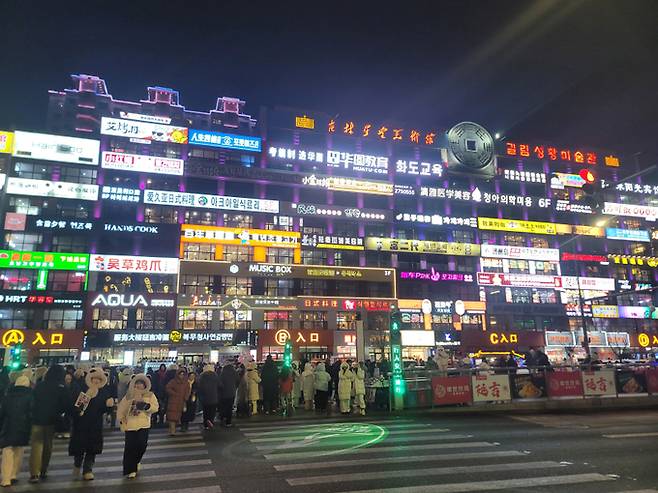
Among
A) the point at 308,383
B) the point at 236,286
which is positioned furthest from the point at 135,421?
the point at 236,286

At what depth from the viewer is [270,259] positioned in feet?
177

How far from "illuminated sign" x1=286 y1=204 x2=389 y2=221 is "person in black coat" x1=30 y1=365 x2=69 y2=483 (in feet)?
157

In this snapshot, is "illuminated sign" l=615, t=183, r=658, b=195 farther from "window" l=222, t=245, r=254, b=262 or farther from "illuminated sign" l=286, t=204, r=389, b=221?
"window" l=222, t=245, r=254, b=262

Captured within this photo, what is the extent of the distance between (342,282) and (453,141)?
2831cm

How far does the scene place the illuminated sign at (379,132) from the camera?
2527 inches

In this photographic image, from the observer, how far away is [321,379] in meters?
17.4

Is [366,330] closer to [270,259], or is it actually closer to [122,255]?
[270,259]

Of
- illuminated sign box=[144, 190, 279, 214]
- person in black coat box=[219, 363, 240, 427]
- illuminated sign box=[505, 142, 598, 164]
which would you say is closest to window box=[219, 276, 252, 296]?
illuminated sign box=[144, 190, 279, 214]

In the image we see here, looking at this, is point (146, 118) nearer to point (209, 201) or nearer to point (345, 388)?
point (209, 201)

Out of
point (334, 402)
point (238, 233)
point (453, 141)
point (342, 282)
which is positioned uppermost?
point (453, 141)

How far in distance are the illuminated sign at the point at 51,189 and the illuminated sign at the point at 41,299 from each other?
1095 centimetres

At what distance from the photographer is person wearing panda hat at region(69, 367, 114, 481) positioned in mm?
8227

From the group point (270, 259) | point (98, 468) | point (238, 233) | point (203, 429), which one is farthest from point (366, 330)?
point (98, 468)

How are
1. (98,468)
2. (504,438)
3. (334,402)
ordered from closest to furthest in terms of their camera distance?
1. (98,468)
2. (504,438)
3. (334,402)
